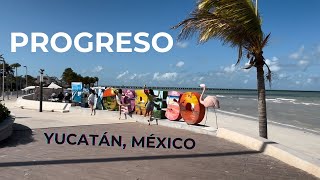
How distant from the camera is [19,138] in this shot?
35.0 feet

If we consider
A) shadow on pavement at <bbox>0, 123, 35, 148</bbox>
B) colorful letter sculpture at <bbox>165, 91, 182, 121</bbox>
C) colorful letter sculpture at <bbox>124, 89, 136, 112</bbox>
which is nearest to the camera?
shadow on pavement at <bbox>0, 123, 35, 148</bbox>

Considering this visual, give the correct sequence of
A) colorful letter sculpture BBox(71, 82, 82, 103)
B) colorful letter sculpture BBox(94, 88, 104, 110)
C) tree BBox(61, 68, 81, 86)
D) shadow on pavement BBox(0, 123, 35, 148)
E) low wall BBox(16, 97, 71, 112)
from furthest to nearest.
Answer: tree BBox(61, 68, 81, 86)
colorful letter sculpture BBox(71, 82, 82, 103)
low wall BBox(16, 97, 71, 112)
colorful letter sculpture BBox(94, 88, 104, 110)
shadow on pavement BBox(0, 123, 35, 148)

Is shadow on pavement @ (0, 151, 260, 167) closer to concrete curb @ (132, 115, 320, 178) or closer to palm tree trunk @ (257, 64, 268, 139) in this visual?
concrete curb @ (132, 115, 320, 178)

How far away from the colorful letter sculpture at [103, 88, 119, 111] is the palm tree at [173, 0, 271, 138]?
1012cm

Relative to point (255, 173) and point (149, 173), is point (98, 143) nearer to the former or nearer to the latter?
point (149, 173)

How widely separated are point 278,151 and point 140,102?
10000 mm

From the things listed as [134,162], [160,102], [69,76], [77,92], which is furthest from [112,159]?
[69,76]

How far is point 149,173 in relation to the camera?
680 cm

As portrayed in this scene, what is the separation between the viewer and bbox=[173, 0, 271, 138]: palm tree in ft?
31.7

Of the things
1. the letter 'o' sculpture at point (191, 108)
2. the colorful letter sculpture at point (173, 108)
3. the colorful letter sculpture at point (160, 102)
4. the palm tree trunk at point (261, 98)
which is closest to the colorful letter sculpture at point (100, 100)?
the colorful letter sculpture at point (160, 102)

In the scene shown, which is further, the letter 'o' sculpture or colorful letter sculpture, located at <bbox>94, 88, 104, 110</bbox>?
colorful letter sculpture, located at <bbox>94, 88, 104, 110</bbox>

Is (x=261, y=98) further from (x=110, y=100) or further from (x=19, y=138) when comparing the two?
(x=110, y=100)

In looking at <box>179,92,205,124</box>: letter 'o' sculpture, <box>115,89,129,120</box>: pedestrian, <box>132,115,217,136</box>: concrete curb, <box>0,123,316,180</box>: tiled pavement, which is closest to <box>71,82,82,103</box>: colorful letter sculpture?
<box>115,89,129,120</box>: pedestrian

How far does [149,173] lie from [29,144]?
4.22 metres
